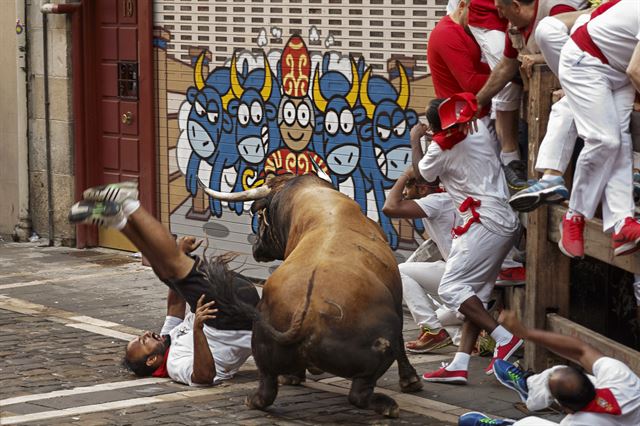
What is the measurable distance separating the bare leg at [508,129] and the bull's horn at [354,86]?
10.3 ft

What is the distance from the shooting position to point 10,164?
707 inches

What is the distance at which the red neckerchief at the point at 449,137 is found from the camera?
10281mm

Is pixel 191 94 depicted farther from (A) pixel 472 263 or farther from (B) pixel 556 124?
(B) pixel 556 124

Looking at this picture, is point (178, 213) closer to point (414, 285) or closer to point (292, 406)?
point (414, 285)

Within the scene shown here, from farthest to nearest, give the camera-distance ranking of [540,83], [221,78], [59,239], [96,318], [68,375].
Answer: [59,239] → [221,78] → [96,318] → [68,375] → [540,83]

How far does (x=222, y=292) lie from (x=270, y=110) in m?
5.03

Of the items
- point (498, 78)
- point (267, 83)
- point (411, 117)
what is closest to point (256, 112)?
point (267, 83)

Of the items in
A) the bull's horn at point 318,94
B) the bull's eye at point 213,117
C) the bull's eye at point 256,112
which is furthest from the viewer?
the bull's eye at point 213,117

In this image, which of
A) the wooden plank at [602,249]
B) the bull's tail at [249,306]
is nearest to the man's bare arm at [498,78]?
the wooden plank at [602,249]

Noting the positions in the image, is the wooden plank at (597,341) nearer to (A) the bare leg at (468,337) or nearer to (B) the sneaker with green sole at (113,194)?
(A) the bare leg at (468,337)

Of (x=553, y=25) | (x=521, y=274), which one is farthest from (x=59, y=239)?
(x=553, y=25)

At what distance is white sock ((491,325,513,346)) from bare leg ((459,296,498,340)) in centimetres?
4

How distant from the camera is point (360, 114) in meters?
13.7

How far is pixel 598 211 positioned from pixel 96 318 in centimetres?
548
